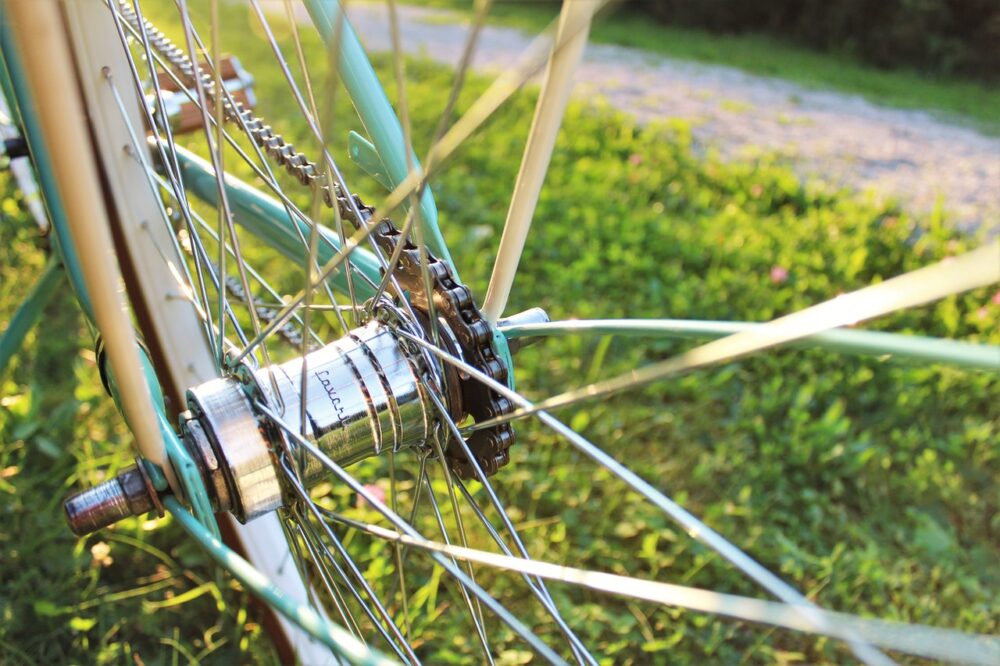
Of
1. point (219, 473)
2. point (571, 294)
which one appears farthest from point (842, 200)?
point (219, 473)

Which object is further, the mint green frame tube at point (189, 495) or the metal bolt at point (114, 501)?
the metal bolt at point (114, 501)

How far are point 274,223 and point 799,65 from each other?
4.26 metres

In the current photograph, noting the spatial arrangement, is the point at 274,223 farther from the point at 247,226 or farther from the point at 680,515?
the point at 680,515

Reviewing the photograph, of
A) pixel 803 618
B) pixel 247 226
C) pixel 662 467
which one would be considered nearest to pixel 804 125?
pixel 662 467

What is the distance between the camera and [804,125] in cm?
308

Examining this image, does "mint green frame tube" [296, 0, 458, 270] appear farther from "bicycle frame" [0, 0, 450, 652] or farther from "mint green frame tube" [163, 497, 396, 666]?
"mint green frame tube" [163, 497, 396, 666]

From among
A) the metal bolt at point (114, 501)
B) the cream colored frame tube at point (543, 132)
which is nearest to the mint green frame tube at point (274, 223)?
the cream colored frame tube at point (543, 132)

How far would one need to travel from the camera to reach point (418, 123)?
8.79 ft

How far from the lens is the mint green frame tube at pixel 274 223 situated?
27.3 inches

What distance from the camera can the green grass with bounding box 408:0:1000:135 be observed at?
12.4 feet

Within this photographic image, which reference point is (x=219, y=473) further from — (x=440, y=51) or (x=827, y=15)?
(x=827, y=15)

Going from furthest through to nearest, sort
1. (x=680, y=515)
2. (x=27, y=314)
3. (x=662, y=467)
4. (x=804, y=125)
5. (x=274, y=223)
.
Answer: (x=804, y=125)
(x=662, y=467)
(x=27, y=314)
(x=274, y=223)
(x=680, y=515)

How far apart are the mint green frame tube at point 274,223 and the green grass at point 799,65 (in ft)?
9.23

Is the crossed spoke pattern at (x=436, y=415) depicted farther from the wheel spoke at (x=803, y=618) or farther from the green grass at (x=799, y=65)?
the green grass at (x=799, y=65)
